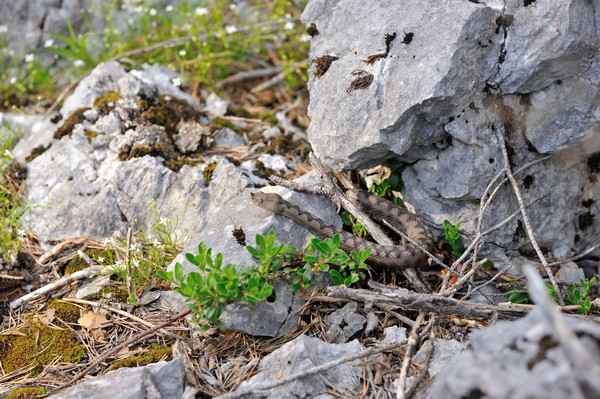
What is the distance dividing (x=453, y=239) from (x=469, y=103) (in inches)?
48.1

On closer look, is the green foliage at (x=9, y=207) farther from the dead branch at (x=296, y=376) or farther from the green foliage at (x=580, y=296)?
the green foliage at (x=580, y=296)

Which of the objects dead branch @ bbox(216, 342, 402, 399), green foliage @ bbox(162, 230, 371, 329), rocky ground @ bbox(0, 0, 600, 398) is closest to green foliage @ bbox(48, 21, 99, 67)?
A: rocky ground @ bbox(0, 0, 600, 398)

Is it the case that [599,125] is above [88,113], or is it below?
above

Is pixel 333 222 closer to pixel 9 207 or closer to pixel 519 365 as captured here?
pixel 519 365

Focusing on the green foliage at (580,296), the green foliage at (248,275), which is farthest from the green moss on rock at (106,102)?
the green foliage at (580,296)

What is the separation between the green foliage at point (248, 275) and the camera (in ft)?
13.9

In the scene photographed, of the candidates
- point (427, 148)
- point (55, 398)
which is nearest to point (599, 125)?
point (427, 148)

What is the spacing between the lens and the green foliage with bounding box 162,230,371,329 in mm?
4238

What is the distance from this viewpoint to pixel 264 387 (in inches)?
149

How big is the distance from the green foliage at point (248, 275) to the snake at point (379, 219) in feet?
1.83

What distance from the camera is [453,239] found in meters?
5.39

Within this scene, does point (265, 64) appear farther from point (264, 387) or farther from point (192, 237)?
point (264, 387)

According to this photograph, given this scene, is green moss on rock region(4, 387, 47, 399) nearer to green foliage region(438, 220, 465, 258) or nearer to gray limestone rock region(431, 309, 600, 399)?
gray limestone rock region(431, 309, 600, 399)

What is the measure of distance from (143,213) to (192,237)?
944 mm
